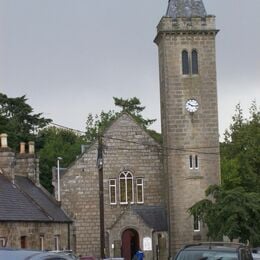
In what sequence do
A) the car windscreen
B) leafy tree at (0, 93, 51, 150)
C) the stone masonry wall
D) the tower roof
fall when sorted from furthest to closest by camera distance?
1. leafy tree at (0, 93, 51, 150)
2. the stone masonry wall
3. the tower roof
4. the car windscreen

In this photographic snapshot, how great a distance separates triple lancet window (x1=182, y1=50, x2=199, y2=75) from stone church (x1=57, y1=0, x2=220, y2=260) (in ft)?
0.23

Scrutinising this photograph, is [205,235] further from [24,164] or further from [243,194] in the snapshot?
[24,164]

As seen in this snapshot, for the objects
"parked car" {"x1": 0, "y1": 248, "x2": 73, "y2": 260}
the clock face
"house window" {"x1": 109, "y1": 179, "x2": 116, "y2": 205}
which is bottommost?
"parked car" {"x1": 0, "y1": 248, "x2": 73, "y2": 260}

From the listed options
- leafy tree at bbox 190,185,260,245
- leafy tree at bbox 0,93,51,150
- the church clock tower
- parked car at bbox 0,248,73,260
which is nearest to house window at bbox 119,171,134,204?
the church clock tower

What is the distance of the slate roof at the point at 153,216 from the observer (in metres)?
62.2

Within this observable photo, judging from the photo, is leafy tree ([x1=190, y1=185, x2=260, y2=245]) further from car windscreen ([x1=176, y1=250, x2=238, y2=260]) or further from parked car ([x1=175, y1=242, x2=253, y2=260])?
car windscreen ([x1=176, y1=250, x2=238, y2=260])

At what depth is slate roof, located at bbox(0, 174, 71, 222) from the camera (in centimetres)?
4675

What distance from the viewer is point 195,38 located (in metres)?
63.3

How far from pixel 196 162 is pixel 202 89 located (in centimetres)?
508

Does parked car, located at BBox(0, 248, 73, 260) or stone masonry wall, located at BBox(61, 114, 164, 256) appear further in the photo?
stone masonry wall, located at BBox(61, 114, 164, 256)

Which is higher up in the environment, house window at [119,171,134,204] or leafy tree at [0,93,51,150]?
leafy tree at [0,93,51,150]

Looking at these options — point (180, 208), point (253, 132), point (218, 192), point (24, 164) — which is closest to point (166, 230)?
point (180, 208)

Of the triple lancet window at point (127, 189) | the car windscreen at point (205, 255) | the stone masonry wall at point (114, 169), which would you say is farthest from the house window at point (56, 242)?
the car windscreen at point (205, 255)

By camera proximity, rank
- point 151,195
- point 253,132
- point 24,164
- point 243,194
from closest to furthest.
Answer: point 243,194 < point 24,164 < point 151,195 < point 253,132
